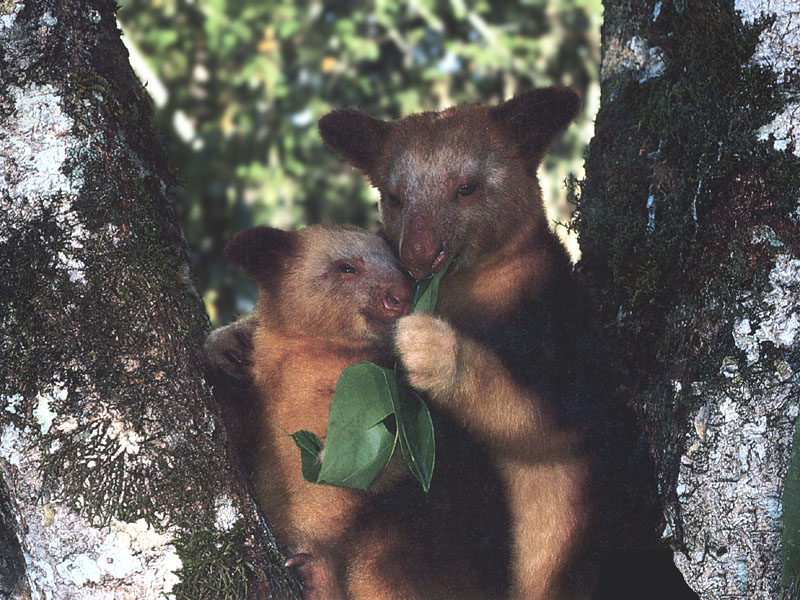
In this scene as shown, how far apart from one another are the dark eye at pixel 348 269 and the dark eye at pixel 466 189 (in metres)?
0.67

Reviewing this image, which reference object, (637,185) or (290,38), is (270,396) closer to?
(637,185)

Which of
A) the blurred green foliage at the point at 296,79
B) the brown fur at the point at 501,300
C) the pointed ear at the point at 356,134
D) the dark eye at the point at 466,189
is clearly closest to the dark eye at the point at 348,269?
the brown fur at the point at 501,300

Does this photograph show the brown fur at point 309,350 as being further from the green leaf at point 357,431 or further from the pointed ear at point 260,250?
the green leaf at point 357,431

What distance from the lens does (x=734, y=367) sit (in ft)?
8.39

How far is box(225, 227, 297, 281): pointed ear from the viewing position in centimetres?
369

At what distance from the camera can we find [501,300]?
3.38 m

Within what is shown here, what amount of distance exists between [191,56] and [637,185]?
22.3 feet

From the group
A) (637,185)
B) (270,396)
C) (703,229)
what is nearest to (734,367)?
(703,229)

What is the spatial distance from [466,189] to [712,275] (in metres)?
1.13

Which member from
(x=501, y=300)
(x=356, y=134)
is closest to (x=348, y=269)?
(x=356, y=134)

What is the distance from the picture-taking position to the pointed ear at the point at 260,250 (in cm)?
369

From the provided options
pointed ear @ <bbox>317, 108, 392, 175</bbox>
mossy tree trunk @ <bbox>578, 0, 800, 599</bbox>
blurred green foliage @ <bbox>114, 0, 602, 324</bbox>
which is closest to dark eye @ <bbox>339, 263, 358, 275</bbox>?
pointed ear @ <bbox>317, 108, 392, 175</bbox>

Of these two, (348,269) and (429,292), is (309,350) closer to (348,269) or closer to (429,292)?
(348,269)

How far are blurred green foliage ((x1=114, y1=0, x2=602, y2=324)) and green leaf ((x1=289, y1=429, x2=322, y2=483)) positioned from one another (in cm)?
480
